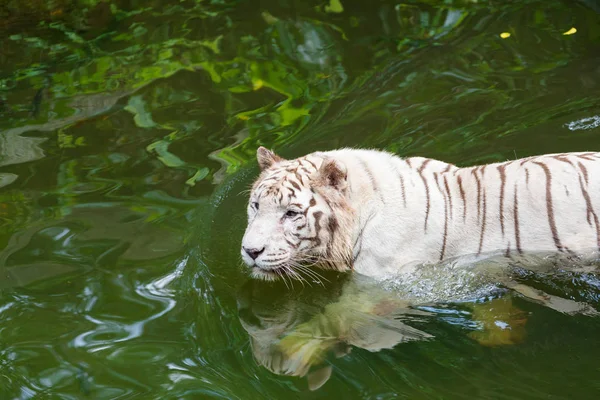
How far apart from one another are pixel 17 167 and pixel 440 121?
296cm

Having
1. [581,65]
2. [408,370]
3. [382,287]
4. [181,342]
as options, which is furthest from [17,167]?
[581,65]

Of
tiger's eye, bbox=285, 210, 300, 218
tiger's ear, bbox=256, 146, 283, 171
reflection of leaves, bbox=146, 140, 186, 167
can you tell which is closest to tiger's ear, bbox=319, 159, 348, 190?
tiger's eye, bbox=285, 210, 300, 218

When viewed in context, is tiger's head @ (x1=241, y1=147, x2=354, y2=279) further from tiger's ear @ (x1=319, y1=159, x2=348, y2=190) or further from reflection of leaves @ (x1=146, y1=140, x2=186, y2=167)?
reflection of leaves @ (x1=146, y1=140, x2=186, y2=167)

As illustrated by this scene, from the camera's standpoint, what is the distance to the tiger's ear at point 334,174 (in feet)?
11.6

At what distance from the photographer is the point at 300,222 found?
3568 mm

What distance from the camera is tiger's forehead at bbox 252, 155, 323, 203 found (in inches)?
141

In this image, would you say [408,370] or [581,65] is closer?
[408,370]

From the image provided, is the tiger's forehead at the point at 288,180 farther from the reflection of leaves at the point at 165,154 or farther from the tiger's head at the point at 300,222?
the reflection of leaves at the point at 165,154

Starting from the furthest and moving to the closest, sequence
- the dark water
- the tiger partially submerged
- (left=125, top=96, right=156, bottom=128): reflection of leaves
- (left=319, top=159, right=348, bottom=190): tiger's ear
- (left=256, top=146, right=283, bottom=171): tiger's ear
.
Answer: (left=125, top=96, right=156, bottom=128): reflection of leaves
(left=256, top=146, right=283, bottom=171): tiger's ear
(left=319, top=159, right=348, bottom=190): tiger's ear
the tiger partially submerged
the dark water

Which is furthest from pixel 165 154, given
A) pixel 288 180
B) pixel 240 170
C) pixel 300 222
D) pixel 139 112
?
pixel 300 222

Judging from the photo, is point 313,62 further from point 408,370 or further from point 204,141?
point 408,370

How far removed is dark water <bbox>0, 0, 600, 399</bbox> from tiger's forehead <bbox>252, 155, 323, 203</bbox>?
533 millimetres

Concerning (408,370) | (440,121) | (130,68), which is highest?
(130,68)

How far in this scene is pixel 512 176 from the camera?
3537mm
